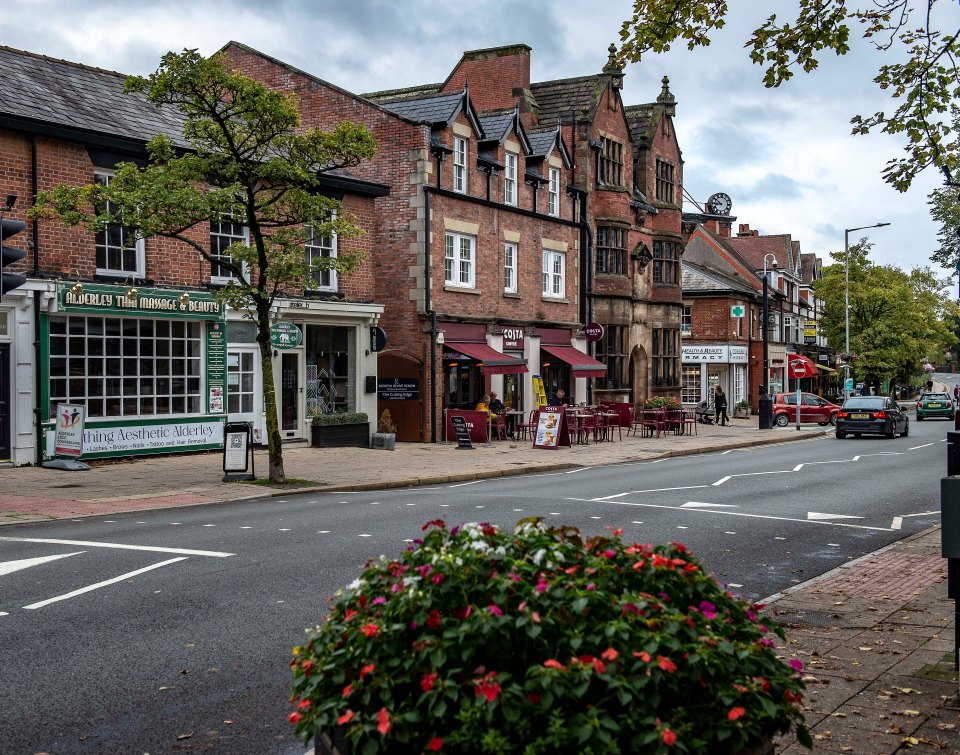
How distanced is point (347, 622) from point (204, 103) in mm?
15295

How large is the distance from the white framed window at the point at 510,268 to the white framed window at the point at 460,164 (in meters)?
3.07

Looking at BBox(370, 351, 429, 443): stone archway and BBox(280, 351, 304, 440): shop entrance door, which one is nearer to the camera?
BBox(280, 351, 304, 440): shop entrance door

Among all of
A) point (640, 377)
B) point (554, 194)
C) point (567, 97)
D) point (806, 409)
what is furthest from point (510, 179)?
point (806, 409)

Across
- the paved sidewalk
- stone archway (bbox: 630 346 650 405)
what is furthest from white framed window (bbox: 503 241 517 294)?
the paved sidewalk

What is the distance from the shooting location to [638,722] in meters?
3.05

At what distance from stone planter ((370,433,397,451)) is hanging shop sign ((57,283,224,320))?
5.45 m

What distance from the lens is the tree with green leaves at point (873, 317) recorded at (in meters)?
65.4

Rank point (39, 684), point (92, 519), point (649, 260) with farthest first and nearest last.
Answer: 1. point (649, 260)
2. point (92, 519)
3. point (39, 684)

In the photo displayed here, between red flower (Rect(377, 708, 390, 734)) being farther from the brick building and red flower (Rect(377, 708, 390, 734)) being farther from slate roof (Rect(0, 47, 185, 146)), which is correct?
slate roof (Rect(0, 47, 185, 146))

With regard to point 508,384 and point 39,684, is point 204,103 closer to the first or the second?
point 39,684

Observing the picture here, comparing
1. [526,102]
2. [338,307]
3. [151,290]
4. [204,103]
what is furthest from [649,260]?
[204,103]

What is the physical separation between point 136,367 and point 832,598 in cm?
1747

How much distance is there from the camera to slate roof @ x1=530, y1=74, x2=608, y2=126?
3916 cm

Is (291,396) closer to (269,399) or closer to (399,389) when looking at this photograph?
(399,389)
